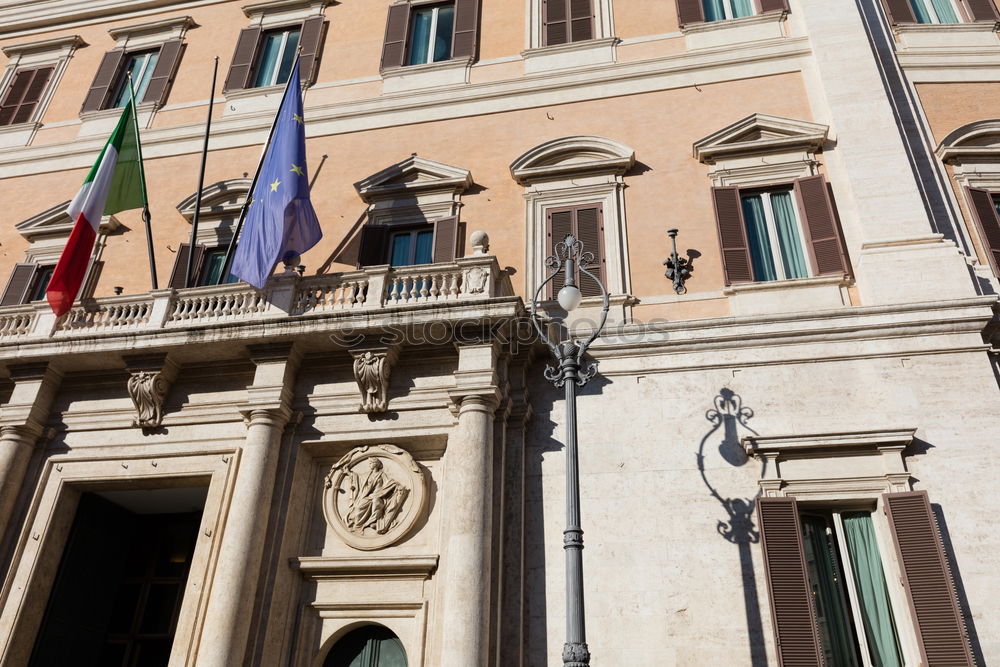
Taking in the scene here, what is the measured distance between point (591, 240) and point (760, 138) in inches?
110

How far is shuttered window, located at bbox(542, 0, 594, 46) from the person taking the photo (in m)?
12.9

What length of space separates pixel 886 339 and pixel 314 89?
9651 mm

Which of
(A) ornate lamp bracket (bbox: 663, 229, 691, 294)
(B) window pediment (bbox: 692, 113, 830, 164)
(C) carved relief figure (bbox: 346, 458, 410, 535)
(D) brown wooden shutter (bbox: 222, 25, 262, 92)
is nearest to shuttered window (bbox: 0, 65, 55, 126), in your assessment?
(D) brown wooden shutter (bbox: 222, 25, 262, 92)

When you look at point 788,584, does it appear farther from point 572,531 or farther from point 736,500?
point 572,531

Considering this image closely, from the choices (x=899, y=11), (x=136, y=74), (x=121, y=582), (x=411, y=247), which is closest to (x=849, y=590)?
(x=411, y=247)

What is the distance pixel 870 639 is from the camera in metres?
7.59

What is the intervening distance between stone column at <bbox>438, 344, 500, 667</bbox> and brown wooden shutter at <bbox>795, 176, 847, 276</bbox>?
14.0 ft

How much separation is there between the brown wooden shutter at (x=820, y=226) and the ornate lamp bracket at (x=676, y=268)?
5.09 feet

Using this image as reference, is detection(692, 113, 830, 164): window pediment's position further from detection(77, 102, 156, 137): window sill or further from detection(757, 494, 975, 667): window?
detection(77, 102, 156, 137): window sill

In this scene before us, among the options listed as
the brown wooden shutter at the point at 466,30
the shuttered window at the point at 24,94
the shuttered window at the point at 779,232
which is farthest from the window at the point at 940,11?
the shuttered window at the point at 24,94

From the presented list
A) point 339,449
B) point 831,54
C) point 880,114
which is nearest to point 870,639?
point 339,449

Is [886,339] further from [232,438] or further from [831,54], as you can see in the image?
[232,438]

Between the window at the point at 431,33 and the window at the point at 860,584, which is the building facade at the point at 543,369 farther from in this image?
the window at the point at 431,33

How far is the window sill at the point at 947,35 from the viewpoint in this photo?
1173cm
